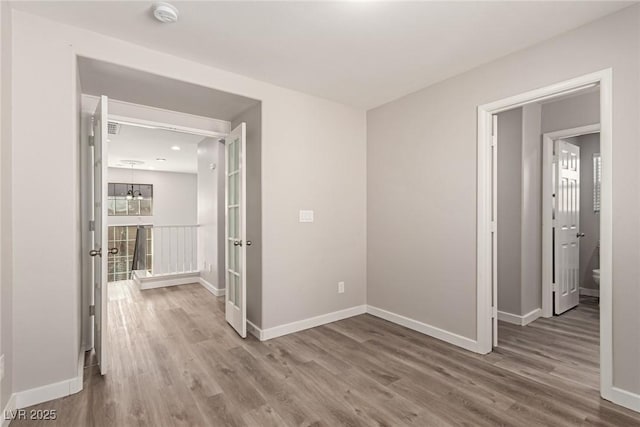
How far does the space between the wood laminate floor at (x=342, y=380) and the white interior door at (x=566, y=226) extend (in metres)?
0.51

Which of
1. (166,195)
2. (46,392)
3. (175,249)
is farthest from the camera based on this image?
(166,195)

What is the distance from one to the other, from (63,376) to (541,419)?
3142 millimetres

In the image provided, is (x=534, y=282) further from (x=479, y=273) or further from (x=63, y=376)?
(x=63, y=376)

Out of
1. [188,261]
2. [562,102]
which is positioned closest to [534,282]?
[562,102]

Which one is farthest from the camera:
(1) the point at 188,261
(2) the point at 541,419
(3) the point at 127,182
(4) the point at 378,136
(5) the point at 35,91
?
(3) the point at 127,182

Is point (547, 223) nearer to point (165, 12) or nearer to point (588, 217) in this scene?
point (588, 217)

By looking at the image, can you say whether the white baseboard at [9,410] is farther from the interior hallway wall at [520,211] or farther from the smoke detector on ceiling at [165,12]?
the interior hallway wall at [520,211]

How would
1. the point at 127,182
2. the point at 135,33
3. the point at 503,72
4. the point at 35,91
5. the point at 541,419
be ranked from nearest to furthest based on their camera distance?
the point at 541,419, the point at 35,91, the point at 135,33, the point at 503,72, the point at 127,182

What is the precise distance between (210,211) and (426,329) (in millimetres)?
3976

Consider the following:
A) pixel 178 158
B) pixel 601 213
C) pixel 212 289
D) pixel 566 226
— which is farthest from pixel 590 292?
pixel 178 158

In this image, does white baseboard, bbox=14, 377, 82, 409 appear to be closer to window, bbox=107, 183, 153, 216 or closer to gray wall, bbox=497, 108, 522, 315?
gray wall, bbox=497, 108, 522, 315

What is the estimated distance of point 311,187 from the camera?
3520 mm

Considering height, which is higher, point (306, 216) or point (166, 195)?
point (166, 195)

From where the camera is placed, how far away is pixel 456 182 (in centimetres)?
298
